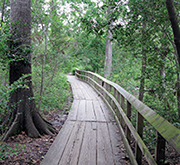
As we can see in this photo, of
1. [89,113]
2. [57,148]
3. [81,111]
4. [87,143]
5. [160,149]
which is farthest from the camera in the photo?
[81,111]

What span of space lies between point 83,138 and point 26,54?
2461 millimetres

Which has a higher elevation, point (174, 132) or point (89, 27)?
point (89, 27)

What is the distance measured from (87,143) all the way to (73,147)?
367 mm

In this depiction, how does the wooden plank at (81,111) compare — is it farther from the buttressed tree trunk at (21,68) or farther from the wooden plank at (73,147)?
the buttressed tree trunk at (21,68)

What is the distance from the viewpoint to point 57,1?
6.49 meters

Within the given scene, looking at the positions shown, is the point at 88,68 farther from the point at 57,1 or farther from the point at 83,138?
the point at 83,138

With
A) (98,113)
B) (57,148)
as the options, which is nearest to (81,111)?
(98,113)

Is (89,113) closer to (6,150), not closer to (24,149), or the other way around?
(24,149)

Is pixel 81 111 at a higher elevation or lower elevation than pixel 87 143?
higher

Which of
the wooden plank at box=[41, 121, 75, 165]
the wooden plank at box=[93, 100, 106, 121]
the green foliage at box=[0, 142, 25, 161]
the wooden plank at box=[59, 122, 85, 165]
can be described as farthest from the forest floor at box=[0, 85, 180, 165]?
the wooden plank at box=[93, 100, 106, 121]

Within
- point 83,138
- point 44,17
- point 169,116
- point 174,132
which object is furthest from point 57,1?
point 174,132

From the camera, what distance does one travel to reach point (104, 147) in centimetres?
378

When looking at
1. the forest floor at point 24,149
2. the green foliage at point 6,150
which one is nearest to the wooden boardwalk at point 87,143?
the forest floor at point 24,149

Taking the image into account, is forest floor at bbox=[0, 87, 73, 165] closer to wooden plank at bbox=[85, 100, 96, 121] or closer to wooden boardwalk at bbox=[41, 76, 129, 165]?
wooden boardwalk at bbox=[41, 76, 129, 165]
